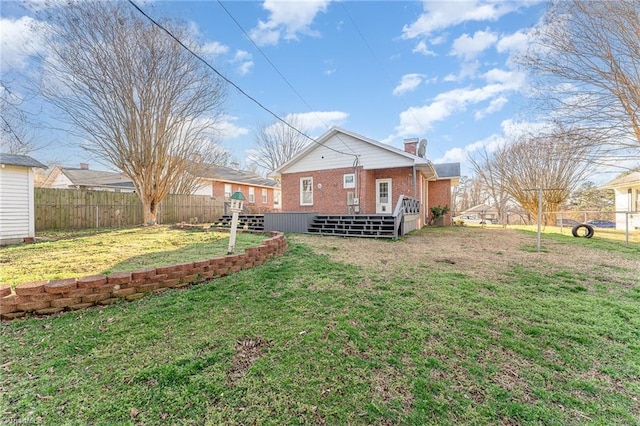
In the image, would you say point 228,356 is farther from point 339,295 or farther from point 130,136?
point 130,136

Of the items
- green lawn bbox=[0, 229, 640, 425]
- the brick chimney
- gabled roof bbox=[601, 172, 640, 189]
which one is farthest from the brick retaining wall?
gabled roof bbox=[601, 172, 640, 189]

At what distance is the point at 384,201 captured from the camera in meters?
14.9

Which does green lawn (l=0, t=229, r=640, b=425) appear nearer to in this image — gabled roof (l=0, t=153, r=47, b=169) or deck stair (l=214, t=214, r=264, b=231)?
gabled roof (l=0, t=153, r=47, b=169)

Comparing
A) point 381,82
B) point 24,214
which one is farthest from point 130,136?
point 381,82

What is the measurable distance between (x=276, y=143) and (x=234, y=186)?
30.0 feet

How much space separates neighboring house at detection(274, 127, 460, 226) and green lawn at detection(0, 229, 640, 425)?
1025 centimetres

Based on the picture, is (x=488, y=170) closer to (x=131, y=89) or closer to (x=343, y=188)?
(x=343, y=188)

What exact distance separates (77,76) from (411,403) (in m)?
15.9

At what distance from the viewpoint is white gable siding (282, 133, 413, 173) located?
13516 mm

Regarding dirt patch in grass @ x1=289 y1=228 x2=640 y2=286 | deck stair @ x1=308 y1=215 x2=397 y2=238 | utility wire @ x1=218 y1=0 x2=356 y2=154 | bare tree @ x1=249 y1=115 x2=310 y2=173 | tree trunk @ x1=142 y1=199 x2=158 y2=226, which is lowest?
dirt patch in grass @ x1=289 y1=228 x2=640 y2=286

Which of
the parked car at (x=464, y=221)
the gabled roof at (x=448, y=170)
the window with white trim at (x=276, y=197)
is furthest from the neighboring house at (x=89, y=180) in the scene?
the parked car at (x=464, y=221)

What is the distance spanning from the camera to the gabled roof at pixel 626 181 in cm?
1614

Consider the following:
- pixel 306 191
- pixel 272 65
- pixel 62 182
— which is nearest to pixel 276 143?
pixel 306 191

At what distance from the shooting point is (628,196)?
18.1 m
